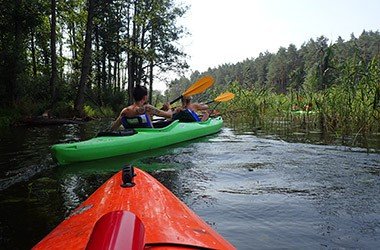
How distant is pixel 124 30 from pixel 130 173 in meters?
21.5

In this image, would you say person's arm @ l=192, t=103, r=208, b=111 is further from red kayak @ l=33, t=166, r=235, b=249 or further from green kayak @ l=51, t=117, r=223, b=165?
red kayak @ l=33, t=166, r=235, b=249

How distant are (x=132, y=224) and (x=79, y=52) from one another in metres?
24.7

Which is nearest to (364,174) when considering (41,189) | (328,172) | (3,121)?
(328,172)

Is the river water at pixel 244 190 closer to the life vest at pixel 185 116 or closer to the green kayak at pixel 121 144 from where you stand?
the green kayak at pixel 121 144

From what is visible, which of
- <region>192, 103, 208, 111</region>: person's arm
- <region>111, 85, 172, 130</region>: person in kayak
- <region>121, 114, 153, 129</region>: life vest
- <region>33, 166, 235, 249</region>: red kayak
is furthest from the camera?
<region>192, 103, 208, 111</region>: person's arm

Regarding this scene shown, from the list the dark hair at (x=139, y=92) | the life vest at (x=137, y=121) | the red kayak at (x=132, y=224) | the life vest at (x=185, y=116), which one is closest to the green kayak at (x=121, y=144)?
the life vest at (x=137, y=121)

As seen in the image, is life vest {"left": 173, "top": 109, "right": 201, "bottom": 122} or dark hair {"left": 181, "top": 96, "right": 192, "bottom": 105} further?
dark hair {"left": 181, "top": 96, "right": 192, "bottom": 105}

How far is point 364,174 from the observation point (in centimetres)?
382

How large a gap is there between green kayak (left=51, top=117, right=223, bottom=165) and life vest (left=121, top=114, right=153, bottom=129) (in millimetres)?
89

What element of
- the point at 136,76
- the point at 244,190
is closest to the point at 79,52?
the point at 136,76

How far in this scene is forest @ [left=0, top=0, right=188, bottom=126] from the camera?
10345 mm

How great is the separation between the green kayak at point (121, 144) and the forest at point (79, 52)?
5019mm

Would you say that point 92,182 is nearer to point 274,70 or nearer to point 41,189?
point 41,189

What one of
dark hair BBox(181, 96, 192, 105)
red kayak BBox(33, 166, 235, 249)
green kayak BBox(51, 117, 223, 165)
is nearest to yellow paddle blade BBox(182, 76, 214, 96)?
dark hair BBox(181, 96, 192, 105)
